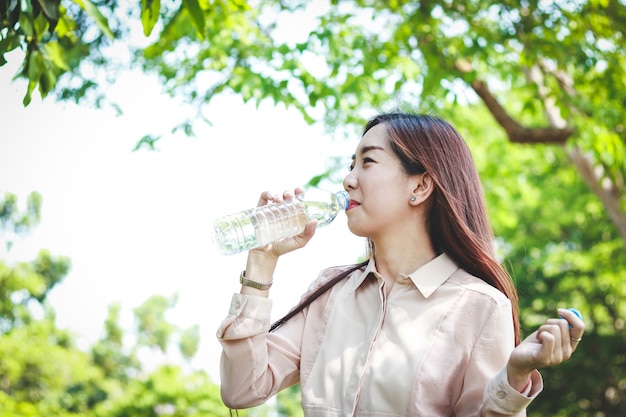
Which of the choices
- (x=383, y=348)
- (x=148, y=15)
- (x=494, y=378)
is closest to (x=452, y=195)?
(x=383, y=348)

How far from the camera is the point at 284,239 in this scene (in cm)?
222

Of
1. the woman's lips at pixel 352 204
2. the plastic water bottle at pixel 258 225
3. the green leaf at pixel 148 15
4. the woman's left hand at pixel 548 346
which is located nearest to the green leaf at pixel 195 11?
the green leaf at pixel 148 15

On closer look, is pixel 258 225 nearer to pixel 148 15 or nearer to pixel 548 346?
pixel 148 15

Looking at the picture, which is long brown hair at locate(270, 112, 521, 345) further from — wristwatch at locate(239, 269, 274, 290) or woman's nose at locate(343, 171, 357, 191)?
wristwatch at locate(239, 269, 274, 290)

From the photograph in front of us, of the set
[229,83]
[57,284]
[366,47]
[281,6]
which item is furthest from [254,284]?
[57,284]

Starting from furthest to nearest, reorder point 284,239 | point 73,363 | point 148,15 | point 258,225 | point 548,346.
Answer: point 73,363 < point 148,15 < point 258,225 < point 284,239 < point 548,346

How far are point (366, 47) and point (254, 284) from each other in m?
4.67

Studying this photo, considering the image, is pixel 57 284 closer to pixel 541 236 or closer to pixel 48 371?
pixel 48 371

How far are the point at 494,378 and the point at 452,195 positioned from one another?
623mm

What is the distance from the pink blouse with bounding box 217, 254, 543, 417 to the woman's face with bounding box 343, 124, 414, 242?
0.16 metres

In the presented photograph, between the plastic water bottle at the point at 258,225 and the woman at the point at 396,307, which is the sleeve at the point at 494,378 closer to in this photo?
the woman at the point at 396,307

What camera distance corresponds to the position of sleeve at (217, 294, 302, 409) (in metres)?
2.08

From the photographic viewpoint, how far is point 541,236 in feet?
A: 48.7

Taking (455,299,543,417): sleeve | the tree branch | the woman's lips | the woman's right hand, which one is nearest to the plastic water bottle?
the woman's right hand
